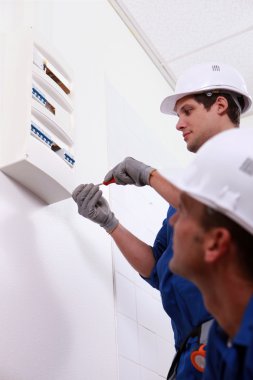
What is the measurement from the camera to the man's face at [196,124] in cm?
160

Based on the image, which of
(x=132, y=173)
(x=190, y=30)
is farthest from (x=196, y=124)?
(x=190, y=30)

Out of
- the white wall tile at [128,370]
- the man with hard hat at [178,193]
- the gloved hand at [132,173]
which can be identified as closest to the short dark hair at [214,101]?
the man with hard hat at [178,193]

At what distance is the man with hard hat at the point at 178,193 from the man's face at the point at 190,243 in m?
0.43

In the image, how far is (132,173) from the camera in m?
1.49

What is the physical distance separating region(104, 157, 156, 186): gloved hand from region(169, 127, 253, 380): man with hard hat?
56 centimetres

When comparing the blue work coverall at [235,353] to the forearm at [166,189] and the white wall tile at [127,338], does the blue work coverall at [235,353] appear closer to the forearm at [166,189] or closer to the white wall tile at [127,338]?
the forearm at [166,189]

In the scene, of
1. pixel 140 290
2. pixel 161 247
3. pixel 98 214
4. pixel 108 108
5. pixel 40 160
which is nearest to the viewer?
pixel 40 160

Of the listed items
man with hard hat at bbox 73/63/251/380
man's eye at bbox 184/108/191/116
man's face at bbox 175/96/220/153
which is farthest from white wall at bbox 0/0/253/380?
man's eye at bbox 184/108/191/116

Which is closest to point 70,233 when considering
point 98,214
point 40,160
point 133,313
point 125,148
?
point 98,214

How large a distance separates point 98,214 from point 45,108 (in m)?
0.39

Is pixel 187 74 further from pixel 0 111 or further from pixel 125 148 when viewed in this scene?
pixel 0 111

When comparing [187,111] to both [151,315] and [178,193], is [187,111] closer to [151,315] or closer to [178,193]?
[178,193]

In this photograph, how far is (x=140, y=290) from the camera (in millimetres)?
1867

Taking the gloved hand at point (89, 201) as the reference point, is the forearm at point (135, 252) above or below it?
below
